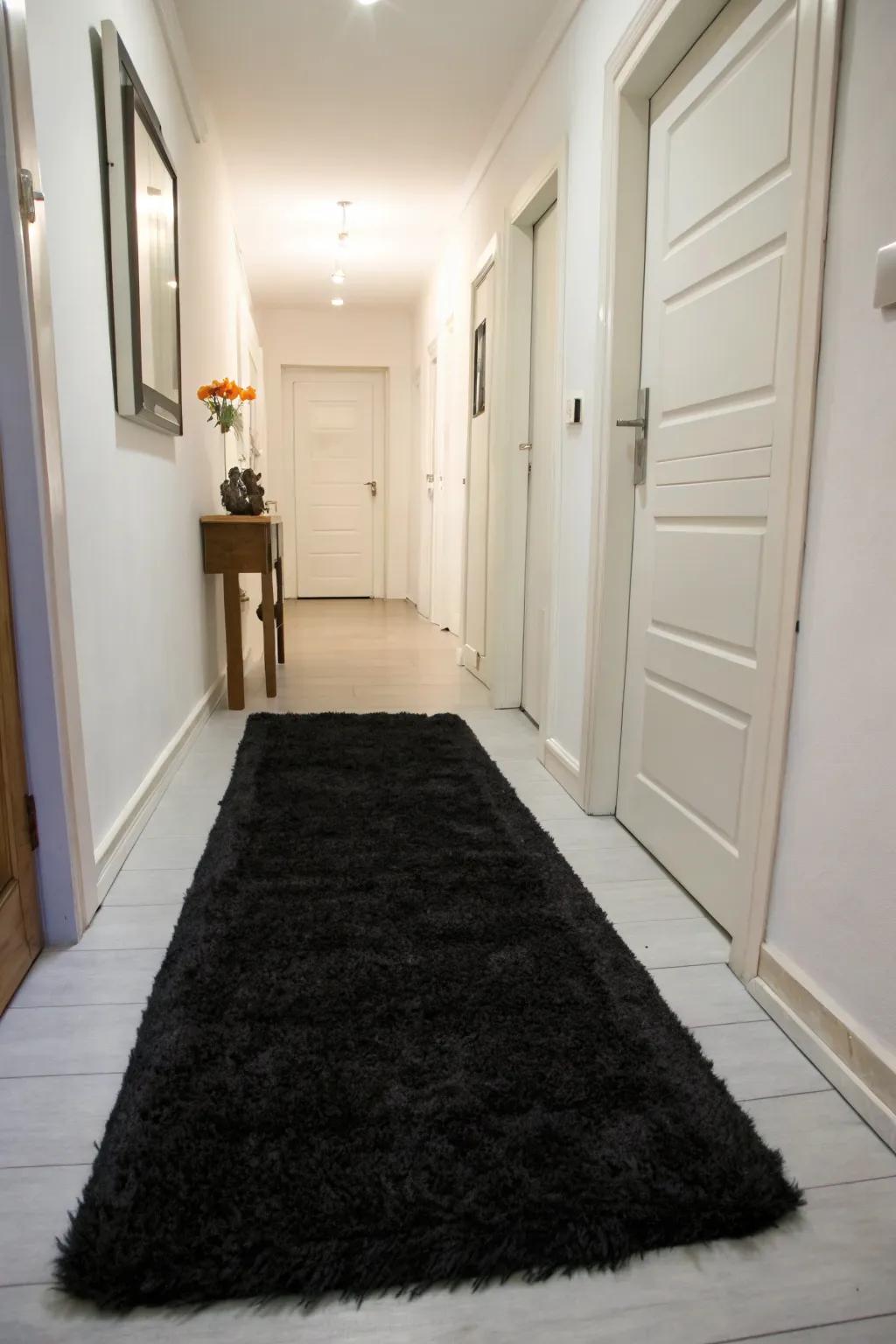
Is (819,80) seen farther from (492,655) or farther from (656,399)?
(492,655)

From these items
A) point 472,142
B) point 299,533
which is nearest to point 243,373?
point 472,142

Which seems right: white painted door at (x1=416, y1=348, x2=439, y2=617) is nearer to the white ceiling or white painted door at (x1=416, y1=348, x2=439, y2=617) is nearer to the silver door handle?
the white ceiling

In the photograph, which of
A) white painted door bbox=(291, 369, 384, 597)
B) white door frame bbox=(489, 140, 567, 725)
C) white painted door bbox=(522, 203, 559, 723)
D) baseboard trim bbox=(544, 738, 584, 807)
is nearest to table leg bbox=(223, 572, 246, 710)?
white door frame bbox=(489, 140, 567, 725)

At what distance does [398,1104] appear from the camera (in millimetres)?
1108

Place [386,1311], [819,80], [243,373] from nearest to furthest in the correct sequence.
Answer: [386,1311]
[819,80]
[243,373]

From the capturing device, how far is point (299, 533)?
298 inches

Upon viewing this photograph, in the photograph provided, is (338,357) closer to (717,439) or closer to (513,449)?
(513,449)

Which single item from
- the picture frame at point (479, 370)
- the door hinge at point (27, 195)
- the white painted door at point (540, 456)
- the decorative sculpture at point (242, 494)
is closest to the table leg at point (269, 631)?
the decorative sculpture at point (242, 494)

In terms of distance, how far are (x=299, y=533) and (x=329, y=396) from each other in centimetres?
128

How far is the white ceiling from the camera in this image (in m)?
2.78

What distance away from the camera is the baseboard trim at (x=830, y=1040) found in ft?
3.61

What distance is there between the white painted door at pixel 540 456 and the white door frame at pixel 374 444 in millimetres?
4388

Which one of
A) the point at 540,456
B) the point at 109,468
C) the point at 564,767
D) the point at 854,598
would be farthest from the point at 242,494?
the point at 854,598

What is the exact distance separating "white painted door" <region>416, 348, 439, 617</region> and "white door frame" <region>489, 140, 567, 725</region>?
8.55ft
